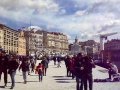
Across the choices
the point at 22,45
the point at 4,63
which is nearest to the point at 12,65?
the point at 4,63

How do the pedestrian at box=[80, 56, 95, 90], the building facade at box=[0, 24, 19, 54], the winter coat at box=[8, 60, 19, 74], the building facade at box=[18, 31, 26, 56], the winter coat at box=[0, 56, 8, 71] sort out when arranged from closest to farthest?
the pedestrian at box=[80, 56, 95, 90]
the winter coat at box=[8, 60, 19, 74]
the winter coat at box=[0, 56, 8, 71]
the building facade at box=[0, 24, 19, 54]
the building facade at box=[18, 31, 26, 56]

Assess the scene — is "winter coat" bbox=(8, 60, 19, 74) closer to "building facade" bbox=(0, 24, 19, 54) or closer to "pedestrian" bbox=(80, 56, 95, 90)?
"pedestrian" bbox=(80, 56, 95, 90)

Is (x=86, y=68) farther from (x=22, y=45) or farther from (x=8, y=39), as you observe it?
(x=22, y=45)

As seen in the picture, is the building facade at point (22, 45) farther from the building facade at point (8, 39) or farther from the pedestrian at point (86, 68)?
the pedestrian at point (86, 68)

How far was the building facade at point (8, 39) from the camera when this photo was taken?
13768cm

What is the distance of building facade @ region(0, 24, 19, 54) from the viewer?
138 m

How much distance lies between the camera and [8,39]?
491ft

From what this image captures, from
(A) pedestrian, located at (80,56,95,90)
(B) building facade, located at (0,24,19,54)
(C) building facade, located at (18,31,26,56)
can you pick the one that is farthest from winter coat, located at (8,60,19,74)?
(C) building facade, located at (18,31,26,56)

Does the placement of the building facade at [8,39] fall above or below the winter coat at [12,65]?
above

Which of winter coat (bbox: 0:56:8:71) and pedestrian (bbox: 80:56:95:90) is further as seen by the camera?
winter coat (bbox: 0:56:8:71)

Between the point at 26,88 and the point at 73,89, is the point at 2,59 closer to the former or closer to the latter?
the point at 26,88

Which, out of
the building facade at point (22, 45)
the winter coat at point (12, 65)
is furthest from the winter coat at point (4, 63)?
the building facade at point (22, 45)

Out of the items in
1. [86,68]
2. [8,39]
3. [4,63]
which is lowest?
[86,68]

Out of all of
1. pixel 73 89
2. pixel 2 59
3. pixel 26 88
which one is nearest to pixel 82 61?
pixel 73 89
